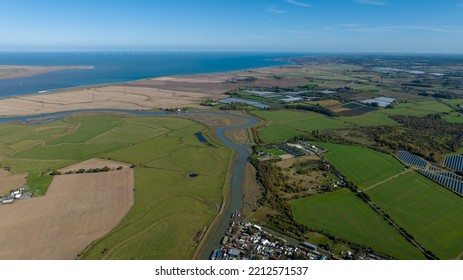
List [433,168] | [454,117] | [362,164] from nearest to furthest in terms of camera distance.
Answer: [433,168] < [362,164] < [454,117]

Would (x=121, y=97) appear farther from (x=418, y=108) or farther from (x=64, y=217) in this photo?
(x=418, y=108)

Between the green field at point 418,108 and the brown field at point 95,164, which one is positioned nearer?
the brown field at point 95,164

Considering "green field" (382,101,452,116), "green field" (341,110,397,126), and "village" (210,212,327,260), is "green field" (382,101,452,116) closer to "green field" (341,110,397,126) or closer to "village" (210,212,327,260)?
"green field" (341,110,397,126)

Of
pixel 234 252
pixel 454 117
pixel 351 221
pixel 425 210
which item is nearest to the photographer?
pixel 234 252

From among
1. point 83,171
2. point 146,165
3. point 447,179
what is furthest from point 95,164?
point 447,179

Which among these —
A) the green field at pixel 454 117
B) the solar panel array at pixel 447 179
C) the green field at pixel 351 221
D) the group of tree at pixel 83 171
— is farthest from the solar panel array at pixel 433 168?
the group of tree at pixel 83 171

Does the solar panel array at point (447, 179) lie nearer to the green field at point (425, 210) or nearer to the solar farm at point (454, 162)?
the green field at point (425, 210)
